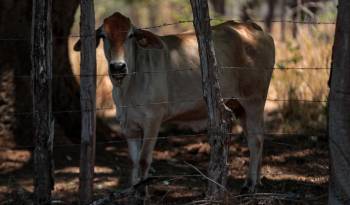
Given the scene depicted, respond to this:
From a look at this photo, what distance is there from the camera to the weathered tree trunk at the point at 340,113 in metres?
4.74

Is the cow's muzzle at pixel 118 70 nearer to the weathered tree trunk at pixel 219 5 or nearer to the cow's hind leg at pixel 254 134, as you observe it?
the cow's hind leg at pixel 254 134

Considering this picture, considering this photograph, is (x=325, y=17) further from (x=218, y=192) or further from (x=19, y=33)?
(x=218, y=192)

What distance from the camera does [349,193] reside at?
15.9ft

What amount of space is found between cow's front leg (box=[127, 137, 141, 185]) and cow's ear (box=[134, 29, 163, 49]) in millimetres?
909

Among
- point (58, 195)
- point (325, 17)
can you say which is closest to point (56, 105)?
point (58, 195)

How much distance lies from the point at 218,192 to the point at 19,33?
13.0 ft

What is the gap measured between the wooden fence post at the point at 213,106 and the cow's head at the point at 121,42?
1.56 meters

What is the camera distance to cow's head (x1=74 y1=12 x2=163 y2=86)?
6570mm

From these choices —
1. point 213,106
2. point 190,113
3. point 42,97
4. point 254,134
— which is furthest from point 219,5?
point 213,106

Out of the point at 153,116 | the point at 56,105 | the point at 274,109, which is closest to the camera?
the point at 153,116

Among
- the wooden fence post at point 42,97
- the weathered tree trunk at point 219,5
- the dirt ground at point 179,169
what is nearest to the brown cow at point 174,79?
the dirt ground at point 179,169

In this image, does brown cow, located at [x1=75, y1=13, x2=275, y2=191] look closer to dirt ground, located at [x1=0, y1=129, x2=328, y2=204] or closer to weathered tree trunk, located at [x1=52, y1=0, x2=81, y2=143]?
dirt ground, located at [x1=0, y1=129, x2=328, y2=204]

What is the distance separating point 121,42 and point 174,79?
81cm

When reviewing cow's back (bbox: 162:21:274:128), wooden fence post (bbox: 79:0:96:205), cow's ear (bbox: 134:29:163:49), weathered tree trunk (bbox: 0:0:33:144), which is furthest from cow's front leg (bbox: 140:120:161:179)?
weathered tree trunk (bbox: 0:0:33:144)
